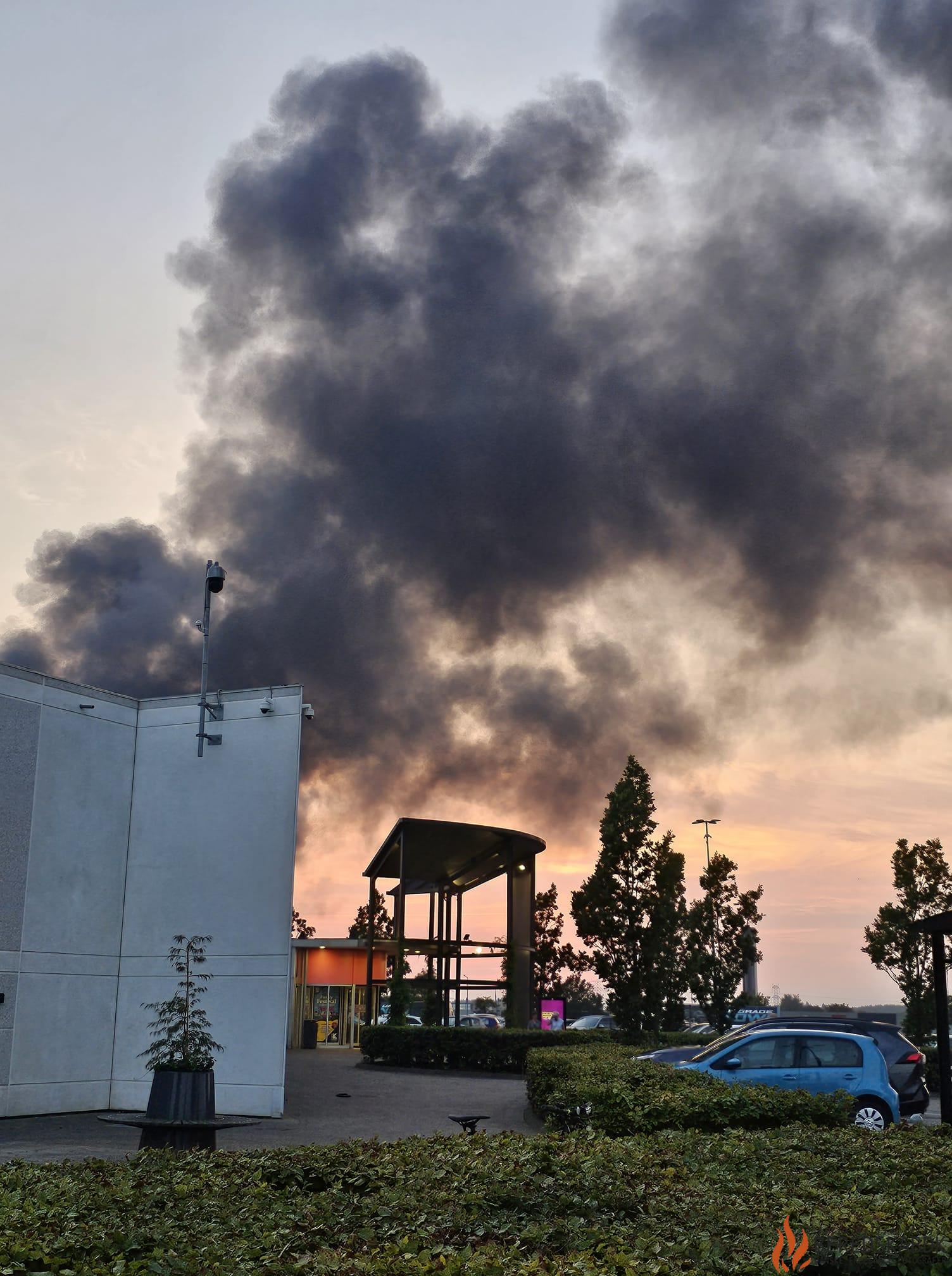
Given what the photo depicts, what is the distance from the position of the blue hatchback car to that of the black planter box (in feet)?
19.6

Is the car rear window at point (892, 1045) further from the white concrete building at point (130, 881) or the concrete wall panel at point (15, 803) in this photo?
the concrete wall panel at point (15, 803)

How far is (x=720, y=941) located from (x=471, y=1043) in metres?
9.62

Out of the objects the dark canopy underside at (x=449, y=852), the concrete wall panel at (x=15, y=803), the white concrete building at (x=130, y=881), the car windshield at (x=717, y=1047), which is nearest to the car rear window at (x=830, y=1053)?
the car windshield at (x=717, y=1047)

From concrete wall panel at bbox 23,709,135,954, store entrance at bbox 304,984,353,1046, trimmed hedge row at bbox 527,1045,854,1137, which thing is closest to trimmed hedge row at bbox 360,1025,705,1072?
store entrance at bbox 304,984,353,1046

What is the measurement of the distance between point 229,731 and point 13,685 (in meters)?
3.43

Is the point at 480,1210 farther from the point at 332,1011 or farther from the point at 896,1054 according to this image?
the point at 332,1011

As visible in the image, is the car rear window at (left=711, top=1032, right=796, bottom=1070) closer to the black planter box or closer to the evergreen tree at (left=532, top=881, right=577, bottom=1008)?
the black planter box

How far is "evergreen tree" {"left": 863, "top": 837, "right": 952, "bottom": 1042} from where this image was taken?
32.4 meters

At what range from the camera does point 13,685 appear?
1798cm

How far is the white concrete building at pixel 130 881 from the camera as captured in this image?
17766 mm

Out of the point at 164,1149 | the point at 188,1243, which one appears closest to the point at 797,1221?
the point at 188,1243

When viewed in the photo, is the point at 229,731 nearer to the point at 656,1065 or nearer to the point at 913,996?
the point at 656,1065

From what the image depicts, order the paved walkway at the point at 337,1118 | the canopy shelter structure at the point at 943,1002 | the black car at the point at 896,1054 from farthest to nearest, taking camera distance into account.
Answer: the black car at the point at 896,1054 < the paved walkway at the point at 337,1118 < the canopy shelter structure at the point at 943,1002

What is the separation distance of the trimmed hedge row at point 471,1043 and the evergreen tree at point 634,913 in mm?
1095
